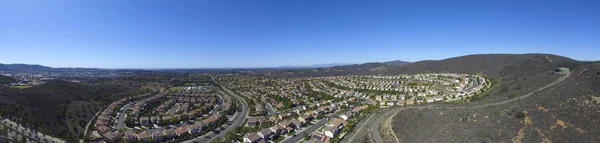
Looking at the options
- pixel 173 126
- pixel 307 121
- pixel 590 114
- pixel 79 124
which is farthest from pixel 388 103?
pixel 79 124

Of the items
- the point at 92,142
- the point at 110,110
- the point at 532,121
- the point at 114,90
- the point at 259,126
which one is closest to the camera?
the point at 532,121

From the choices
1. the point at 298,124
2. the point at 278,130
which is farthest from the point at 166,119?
the point at 298,124

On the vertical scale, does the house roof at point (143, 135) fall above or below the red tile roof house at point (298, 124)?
below

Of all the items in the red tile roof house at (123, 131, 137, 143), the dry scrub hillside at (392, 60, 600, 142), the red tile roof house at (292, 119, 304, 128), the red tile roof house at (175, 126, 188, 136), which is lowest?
the red tile roof house at (123, 131, 137, 143)

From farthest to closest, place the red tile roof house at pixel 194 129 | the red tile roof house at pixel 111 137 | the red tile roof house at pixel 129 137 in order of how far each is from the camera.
Answer: the red tile roof house at pixel 194 129 < the red tile roof house at pixel 129 137 < the red tile roof house at pixel 111 137

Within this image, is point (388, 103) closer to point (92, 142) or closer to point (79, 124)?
point (92, 142)

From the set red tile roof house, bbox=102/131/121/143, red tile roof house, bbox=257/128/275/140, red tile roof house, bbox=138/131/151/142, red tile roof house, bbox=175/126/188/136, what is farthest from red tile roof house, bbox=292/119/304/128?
red tile roof house, bbox=102/131/121/143

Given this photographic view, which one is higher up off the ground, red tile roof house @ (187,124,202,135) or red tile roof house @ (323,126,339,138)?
red tile roof house @ (323,126,339,138)

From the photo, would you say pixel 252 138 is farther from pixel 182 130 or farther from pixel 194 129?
pixel 182 130

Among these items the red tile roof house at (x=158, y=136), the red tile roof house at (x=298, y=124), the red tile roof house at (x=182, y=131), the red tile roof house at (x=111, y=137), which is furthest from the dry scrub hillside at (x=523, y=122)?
the red tile roof house at (x=111, y=137)

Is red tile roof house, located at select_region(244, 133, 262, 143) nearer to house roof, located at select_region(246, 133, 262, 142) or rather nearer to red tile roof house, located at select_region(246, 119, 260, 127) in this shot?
house roof, located at select_region(246, 133, 262, 142)

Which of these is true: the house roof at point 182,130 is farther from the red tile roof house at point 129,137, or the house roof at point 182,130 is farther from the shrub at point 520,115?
the shrub at point 520,115
